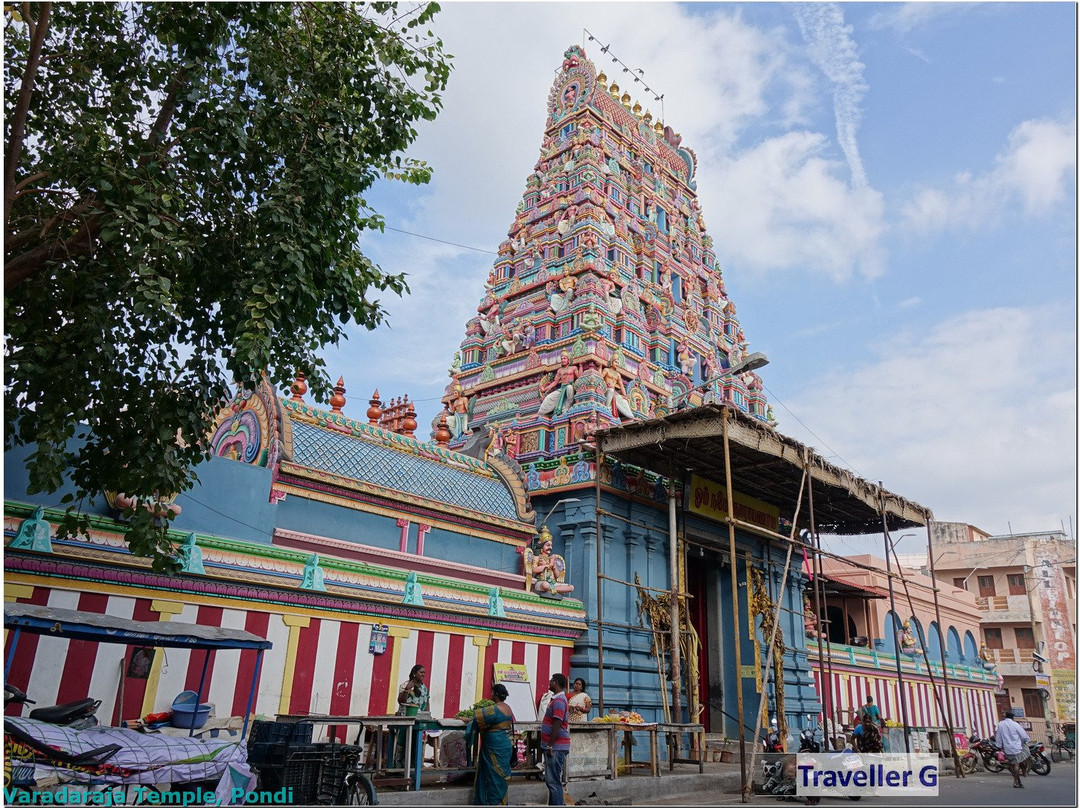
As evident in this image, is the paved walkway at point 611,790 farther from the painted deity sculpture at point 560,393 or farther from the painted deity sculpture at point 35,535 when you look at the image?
the painted deity sculpture at point 560,393

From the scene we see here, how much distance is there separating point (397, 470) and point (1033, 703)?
3717 centimetres

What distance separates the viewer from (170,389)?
830 cm

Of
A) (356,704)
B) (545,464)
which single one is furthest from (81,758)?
(545,464)

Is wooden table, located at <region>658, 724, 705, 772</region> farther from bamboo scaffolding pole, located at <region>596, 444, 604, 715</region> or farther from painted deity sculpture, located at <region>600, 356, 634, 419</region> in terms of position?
painted deity sculpture, located at <region>600, 356, 634, 419</region>

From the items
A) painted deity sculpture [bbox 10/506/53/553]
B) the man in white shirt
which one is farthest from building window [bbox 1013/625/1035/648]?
painted deity sculpture [bbox 10/506/53/553]

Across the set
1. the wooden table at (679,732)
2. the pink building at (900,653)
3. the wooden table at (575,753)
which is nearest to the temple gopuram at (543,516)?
the pink building at (900,653)

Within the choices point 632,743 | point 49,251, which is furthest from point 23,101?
point 632,743

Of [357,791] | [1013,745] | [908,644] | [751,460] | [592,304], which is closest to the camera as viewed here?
[357,791]

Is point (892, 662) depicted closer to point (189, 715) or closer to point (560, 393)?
point (560, 393)

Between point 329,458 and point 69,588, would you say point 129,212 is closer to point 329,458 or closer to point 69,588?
point 69,588

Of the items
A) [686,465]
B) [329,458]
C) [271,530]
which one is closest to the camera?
[271,530]

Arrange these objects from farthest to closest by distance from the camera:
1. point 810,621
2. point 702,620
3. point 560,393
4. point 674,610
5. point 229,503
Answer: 1. point 810,621
2. point 702,620
3. point 560,393
4. point 674,610
5. point 229,503

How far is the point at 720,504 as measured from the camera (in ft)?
61.9

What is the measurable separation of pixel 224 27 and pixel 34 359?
3684mm
